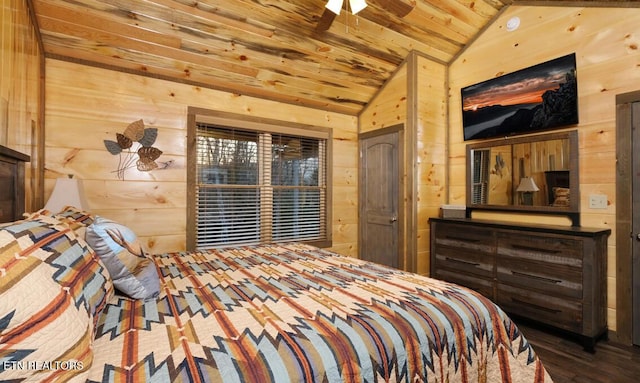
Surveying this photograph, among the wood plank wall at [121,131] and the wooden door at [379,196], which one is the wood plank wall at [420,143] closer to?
the wooden door at [379,196]

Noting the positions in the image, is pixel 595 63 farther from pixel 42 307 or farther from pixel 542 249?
pixel 42 307

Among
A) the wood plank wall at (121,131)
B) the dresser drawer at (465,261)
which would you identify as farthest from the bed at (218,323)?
the dresser drawer at (465,261)

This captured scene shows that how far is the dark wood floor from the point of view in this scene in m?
2.03

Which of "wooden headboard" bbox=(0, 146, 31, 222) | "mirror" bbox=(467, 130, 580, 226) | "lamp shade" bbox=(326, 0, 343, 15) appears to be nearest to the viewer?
"wooden headboard" bbox=(0, 146, 31, 222)

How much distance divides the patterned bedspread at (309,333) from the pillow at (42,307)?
11cm

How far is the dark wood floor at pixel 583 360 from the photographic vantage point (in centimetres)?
203

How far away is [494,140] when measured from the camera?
338 cm

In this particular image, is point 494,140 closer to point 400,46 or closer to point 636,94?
point 636,94

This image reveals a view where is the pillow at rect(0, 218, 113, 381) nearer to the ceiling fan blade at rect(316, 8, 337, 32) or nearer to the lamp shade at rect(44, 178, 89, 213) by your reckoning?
the lamp shade at rect(44, 178, 89, 213)

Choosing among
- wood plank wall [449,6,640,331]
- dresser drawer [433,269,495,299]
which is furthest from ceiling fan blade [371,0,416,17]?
dresser drawer [433,269,495,299]

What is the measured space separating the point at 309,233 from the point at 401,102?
6.50ft

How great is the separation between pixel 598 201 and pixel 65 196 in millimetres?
4301

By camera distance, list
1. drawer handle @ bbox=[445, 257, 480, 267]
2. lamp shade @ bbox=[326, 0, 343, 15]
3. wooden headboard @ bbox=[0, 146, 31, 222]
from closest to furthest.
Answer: wooden headboard @ bbox=[0, 146, 31, 222] → lamp shade @ bbox=[326, 0, 343, 15] → drawer handle @ bbox=[445, 257, 480, 267]

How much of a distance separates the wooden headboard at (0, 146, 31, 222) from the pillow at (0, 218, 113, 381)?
70 cm
